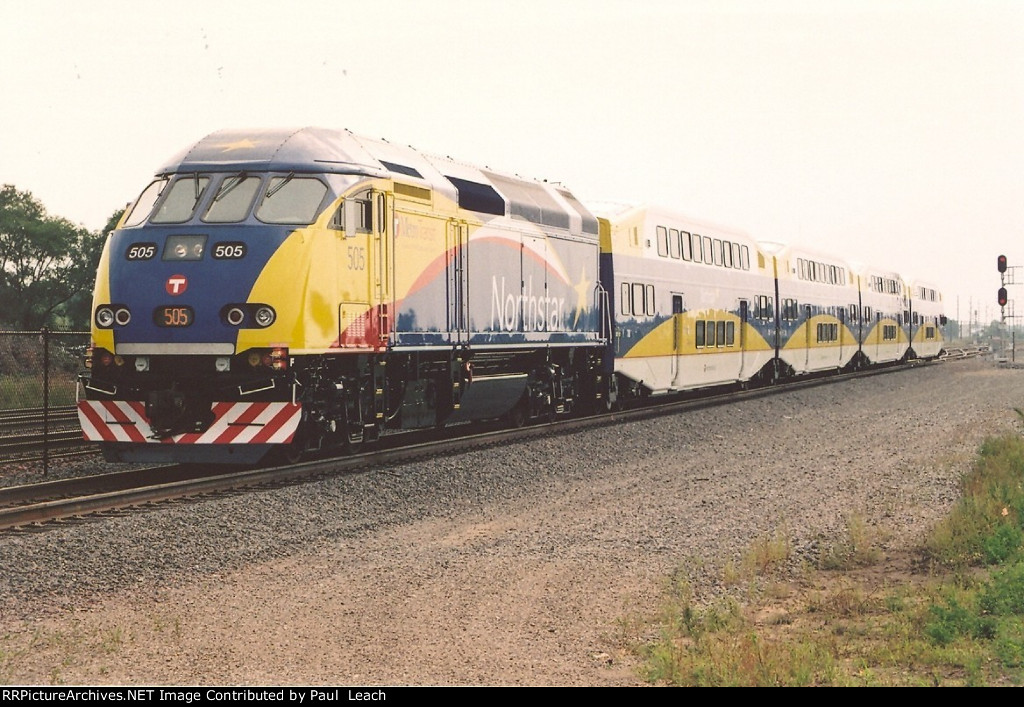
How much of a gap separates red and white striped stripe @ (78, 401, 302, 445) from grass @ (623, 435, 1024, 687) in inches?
221

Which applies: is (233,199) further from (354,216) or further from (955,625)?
(955,625)

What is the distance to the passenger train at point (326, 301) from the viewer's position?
41.6ft

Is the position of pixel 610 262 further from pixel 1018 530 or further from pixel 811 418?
pixel 1018 530

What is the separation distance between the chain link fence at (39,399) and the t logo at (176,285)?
1.94 m

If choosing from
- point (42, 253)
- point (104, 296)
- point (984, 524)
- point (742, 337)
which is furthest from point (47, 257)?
point (984, 524)

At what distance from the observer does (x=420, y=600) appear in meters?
8.07

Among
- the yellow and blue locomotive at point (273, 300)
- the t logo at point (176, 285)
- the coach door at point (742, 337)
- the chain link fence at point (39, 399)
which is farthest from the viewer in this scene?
the coach door at point (742, 337)

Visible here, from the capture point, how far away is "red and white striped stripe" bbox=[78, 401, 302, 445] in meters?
12.7

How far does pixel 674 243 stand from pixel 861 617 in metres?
18.4

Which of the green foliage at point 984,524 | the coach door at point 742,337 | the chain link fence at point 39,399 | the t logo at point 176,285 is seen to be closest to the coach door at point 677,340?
the coach door at point 742,337

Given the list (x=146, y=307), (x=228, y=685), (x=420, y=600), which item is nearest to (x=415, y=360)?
(x=146, y=307)

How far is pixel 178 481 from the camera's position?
13031 millimetres

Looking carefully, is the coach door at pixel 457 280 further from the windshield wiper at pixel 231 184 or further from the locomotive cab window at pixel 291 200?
the windshield wiper at pixel 231 184

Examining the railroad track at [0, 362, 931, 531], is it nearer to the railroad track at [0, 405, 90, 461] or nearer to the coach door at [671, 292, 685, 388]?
the railroad track at [0, 405, 90, 461]
